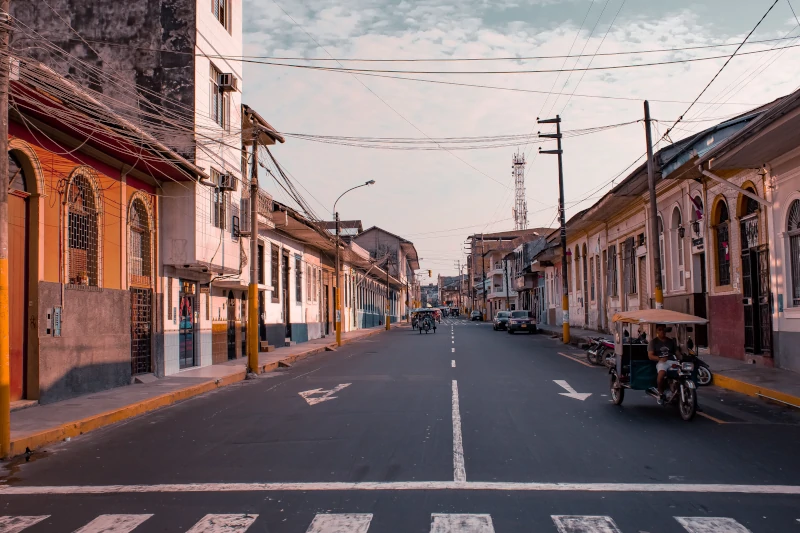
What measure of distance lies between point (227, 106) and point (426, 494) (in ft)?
56.2

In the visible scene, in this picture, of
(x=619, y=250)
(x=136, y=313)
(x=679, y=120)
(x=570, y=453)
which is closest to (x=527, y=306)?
(x=619, y=250)

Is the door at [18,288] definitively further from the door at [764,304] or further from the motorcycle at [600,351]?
the door at [764,304]

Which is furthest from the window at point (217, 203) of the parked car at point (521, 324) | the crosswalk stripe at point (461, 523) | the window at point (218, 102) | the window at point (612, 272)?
the parked car at point (521, 324)

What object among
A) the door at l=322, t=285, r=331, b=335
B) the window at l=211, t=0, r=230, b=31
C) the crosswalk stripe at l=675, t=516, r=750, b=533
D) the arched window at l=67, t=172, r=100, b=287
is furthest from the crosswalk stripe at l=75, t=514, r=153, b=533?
the door at l=322, t=285, r=331, b=335

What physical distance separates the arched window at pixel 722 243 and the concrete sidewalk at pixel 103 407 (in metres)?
13.9

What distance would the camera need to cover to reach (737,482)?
22.8 feet

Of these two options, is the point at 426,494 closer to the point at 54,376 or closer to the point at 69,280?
the point at 54,376

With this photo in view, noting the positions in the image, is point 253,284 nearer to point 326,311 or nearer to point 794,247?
point 794,247

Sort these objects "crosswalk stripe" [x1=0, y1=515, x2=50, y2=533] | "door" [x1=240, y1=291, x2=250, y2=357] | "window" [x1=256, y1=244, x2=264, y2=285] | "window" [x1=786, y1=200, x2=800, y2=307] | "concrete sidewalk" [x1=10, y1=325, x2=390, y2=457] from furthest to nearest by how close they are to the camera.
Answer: "window" [x1=256, y1=244, x2=264, y2=285], "door" [x1=240, y1=291, x2=250, y2=357], "window" [x1=786, y1=200, x2=800, y2=307], "concrete sidewalk" [x1=10, y1=325, x2=390, y2=457], "crosswalk stripe" [x1=0, y1=515, x2=50, y2=533]

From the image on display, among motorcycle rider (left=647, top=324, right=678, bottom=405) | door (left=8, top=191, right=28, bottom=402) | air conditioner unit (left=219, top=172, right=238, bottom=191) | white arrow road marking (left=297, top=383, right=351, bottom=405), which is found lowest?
white arrow road marking (left=297, top=383, right=351, bottom=405)

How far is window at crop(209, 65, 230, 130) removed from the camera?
20.4 m

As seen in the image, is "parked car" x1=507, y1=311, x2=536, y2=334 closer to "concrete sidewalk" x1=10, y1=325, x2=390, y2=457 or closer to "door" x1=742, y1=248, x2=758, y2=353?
"door" x1=742, y1=248, x2=758, y2=353

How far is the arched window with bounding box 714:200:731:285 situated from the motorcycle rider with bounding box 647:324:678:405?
982 centimetres

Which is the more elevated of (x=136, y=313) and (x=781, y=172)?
(x=781, y=172)
